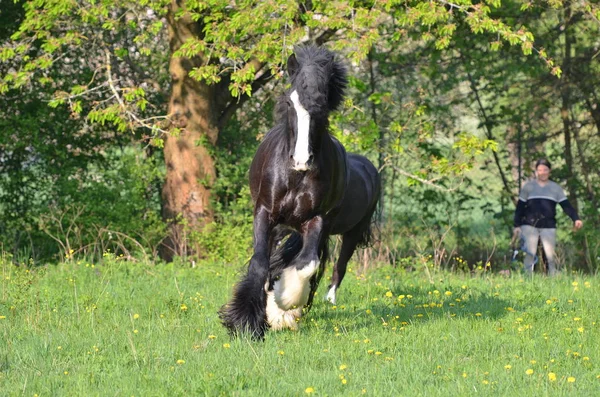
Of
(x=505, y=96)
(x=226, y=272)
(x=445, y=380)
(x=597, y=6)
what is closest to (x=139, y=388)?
(x=445, y=380)

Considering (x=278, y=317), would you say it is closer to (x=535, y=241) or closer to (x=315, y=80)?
(x=315, y=80)

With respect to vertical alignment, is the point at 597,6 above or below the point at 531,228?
above

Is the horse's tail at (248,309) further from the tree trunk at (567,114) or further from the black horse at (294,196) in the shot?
the tree trunk at (567,114)

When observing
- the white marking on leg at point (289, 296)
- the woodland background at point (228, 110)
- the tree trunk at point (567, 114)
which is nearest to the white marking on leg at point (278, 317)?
the white marking on leg at point (289, 296)

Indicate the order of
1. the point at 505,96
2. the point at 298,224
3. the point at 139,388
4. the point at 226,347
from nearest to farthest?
the point at 139,388, the point at 226,347, the point at 298,224, the point at 505,96

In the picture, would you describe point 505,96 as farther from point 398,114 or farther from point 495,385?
point 495,385

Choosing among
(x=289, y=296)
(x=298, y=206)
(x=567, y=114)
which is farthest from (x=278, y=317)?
(x=567, y=114)

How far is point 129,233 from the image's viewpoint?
1612 cm

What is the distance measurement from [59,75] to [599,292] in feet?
35.5

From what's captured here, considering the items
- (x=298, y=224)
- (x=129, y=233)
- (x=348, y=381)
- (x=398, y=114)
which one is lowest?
(x=129, y=233)

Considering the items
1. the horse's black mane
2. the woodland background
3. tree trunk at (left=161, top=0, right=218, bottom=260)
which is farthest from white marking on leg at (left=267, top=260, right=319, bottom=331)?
tree trunk at (left=161, top=0, right=218, bottom=260)

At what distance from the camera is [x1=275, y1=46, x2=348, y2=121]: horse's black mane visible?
22.6 feet

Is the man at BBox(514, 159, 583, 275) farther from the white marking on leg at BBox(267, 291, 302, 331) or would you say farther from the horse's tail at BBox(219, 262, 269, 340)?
the horse's tail at BBox(219, 262, 269, 340)

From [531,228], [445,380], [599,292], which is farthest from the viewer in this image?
[531,228]
